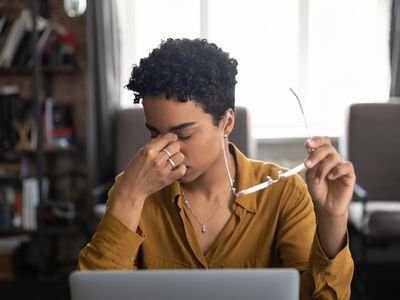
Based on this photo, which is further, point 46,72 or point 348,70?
point 348,70

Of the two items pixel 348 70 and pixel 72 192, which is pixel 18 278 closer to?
pixel 72 192

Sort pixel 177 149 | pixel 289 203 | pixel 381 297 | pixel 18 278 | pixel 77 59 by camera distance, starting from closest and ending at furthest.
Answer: pixel 177 149 → pixel 289 203 → pixel 381 297 → pixel 18 278 → pixel 77 59

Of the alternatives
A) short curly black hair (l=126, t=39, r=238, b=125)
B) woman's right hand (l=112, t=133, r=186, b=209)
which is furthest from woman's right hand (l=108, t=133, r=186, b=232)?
short curly black hair (l=126, t=39, r=238, b=125)

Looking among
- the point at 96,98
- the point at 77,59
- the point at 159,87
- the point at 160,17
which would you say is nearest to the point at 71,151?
the point at 96,98

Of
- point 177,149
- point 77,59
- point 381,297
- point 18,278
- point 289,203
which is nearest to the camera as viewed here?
point 177,149

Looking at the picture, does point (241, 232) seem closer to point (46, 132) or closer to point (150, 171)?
point (150, 171)

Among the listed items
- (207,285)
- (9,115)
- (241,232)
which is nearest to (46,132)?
(9,115)

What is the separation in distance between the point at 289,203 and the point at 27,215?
2508mm

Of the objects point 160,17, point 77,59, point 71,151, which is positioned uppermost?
point 160,17

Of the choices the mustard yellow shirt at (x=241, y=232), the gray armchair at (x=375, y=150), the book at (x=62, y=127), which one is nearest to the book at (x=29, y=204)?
the book at (x=62, y=127)

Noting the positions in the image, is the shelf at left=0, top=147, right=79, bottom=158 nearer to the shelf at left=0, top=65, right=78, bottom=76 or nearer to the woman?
the shelf at left=0, top=65, right=78, bottom=76

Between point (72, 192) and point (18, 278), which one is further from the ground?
point (72, 192)

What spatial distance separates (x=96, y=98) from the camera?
11.9ft

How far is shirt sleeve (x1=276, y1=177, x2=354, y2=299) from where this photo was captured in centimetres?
119
